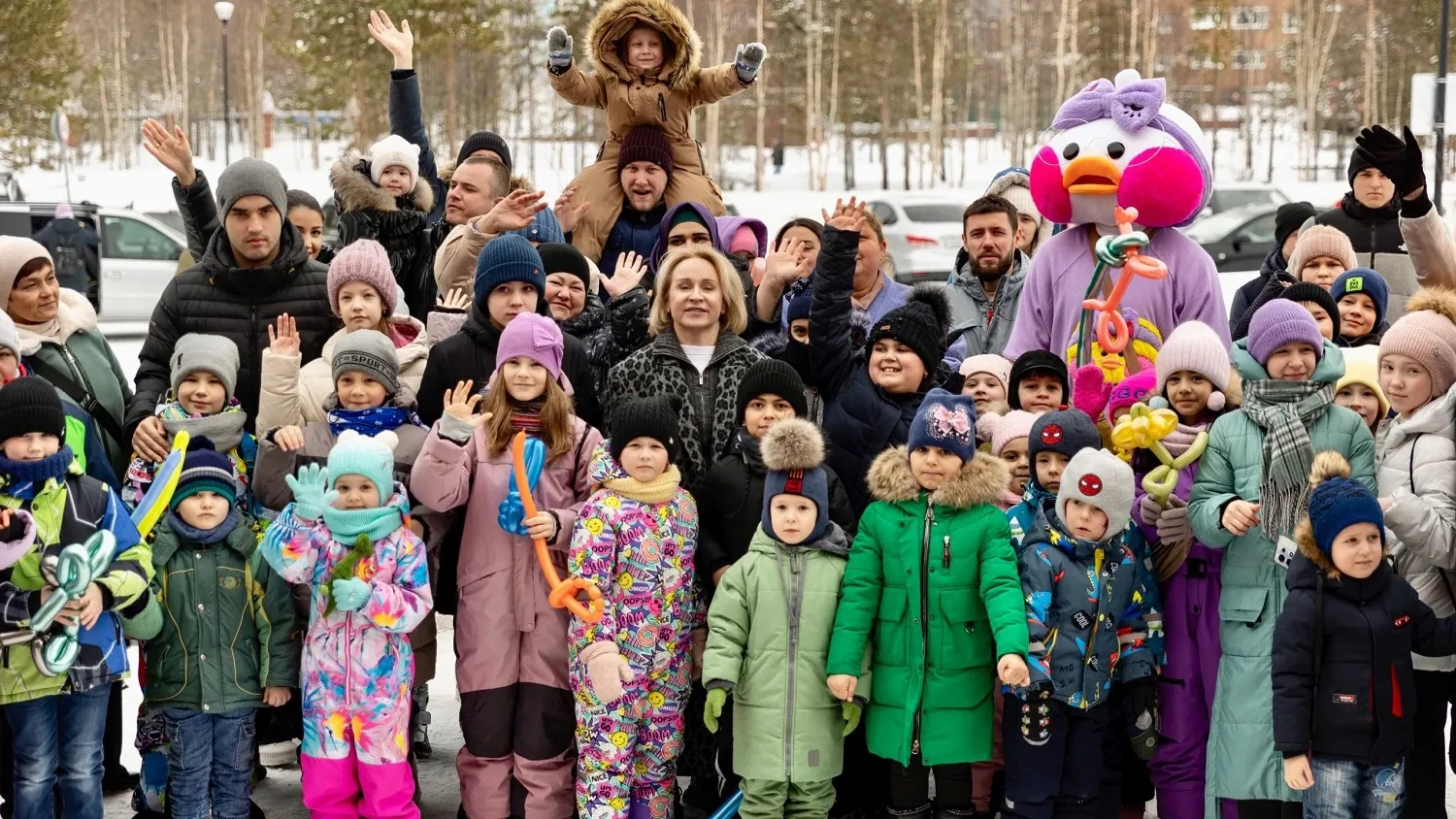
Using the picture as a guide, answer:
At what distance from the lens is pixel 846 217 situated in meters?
4.84

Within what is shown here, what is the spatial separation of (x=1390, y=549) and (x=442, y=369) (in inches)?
123

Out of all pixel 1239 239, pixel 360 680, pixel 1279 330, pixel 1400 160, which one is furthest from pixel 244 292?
pixel 1239 239

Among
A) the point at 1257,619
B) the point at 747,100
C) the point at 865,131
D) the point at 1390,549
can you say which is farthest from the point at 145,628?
the point at 865,131

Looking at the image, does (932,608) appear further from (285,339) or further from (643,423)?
(285,339)

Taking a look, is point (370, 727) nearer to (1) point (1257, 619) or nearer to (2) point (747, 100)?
(1) point (1257, 619)

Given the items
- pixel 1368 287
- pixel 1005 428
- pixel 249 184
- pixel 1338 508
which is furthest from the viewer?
pixel 1368 287

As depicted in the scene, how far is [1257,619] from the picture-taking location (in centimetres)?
429

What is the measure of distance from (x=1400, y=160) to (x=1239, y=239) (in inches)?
751

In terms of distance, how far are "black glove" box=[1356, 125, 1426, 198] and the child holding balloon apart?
311 centimetres

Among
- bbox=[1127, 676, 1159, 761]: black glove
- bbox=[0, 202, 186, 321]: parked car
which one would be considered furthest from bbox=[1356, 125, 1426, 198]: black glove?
bbox=[0, 202, 186, 321]: parked car

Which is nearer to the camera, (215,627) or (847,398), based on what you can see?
(215,627)

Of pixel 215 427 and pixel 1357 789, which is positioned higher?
pixel 215 427

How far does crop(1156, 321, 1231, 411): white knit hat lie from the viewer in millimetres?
4500

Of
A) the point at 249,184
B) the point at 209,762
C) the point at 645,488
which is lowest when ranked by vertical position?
the point at 209,762
